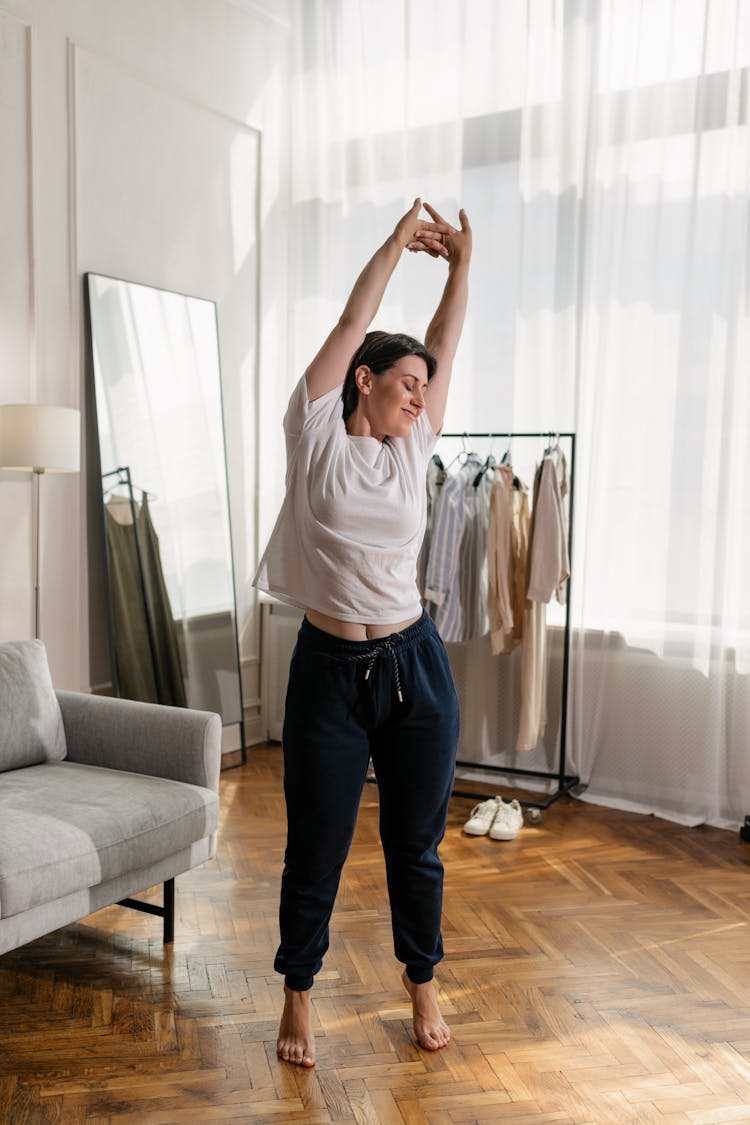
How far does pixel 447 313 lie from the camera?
232 centimetres

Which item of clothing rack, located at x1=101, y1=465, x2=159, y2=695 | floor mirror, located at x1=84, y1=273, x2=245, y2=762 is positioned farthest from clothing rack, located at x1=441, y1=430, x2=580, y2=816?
clothing rack, located at x1=101, y1=465, x2=159, y2=695

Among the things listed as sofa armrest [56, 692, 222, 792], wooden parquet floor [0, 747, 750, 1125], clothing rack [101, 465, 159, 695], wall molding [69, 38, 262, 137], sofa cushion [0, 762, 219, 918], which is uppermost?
wall molding [69, 38, 262, 137]

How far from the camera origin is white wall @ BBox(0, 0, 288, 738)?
3836 mm

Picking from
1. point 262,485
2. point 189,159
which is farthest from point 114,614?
point 189,159

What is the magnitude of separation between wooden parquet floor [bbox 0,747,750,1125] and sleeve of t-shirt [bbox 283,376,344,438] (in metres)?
1.35

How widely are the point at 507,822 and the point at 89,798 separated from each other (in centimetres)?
172

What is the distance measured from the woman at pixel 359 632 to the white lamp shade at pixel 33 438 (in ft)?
5.14

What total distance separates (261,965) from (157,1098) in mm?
631

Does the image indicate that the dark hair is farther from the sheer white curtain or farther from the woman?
the sheer white curtain

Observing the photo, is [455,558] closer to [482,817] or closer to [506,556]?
[506,556]

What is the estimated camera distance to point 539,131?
437cm

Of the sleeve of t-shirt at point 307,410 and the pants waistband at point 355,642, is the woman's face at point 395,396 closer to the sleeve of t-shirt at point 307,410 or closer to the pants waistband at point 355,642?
the sleeve of t-shirt at point 307,410

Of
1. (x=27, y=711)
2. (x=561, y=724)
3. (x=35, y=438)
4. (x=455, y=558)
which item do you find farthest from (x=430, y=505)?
(x=27, y=711)

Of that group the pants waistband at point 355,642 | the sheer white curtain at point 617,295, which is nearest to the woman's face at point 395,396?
the pants waistband at point 355,642
